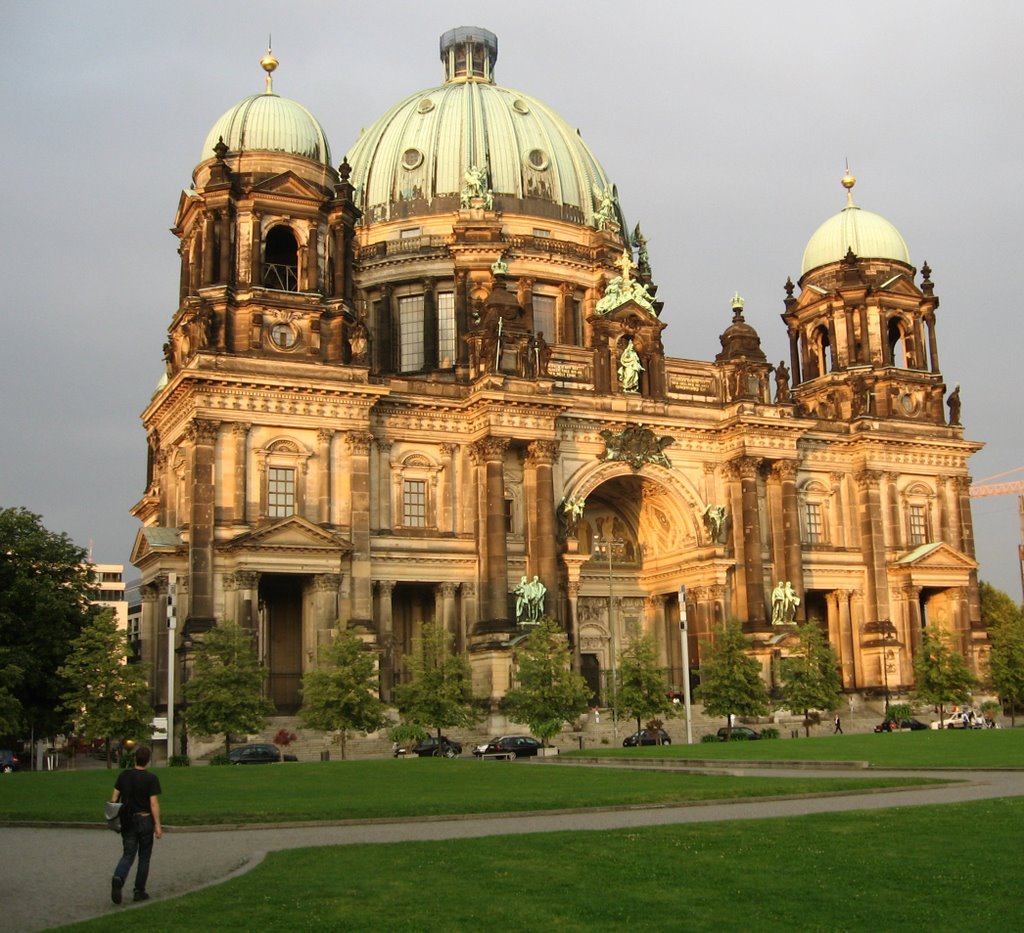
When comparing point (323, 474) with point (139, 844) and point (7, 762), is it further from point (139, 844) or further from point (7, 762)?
point (139, 844)

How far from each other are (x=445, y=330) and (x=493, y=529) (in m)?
19.1

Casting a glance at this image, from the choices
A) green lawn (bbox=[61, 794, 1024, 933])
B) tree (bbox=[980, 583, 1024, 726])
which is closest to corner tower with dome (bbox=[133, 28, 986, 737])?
tree (bbox=[980, 583, 1024, 726])

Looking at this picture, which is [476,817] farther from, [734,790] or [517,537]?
[517,537]

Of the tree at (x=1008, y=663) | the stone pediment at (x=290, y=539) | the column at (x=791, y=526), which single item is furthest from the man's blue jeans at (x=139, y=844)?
A: the tree at (x=1008, y=663)

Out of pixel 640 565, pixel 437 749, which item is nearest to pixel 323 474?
pixel 437 749

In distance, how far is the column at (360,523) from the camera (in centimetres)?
6206

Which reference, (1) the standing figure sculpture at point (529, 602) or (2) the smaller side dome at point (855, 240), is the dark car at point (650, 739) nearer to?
(1) the standing figure sculpture at point (529, 602)

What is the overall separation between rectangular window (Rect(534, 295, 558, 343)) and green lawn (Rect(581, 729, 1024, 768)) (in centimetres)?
3502

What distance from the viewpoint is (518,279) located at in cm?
8100

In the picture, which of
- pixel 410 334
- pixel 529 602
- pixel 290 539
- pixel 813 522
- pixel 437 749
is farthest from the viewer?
pixel 410 334

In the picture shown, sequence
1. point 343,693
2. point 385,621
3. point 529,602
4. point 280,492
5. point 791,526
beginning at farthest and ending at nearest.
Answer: point 791,526 → point 385,621 → point 529,602 → point 280,492 → point 343,693

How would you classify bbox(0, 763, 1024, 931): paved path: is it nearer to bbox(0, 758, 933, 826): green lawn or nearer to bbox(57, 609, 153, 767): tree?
bbox(0, 758, 933, 826): green lawn

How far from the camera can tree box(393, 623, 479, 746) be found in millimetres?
57000

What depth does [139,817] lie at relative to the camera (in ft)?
58.4
